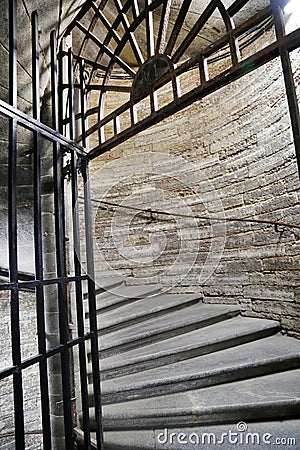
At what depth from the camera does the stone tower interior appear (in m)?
1.22

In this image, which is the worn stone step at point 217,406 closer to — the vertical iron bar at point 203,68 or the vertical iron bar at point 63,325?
the vertical iron bar at point 63,325

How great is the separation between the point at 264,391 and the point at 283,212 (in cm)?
123

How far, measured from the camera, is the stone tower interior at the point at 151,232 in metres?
1.22

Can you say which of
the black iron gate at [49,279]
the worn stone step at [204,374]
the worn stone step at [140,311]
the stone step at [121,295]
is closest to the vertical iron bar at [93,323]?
the black iron gate at [49,279]

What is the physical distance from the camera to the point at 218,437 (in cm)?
138

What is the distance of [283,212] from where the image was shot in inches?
91.7

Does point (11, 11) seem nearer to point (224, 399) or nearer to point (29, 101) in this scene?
point (29, 101)

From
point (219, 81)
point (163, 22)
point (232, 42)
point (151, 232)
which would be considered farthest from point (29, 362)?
point (151, 232)

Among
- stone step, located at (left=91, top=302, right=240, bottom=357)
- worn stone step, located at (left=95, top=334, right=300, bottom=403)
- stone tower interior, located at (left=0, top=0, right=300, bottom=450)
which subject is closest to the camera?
stone tower interior, located at (left=0, top=0, right=300, bottom=450)

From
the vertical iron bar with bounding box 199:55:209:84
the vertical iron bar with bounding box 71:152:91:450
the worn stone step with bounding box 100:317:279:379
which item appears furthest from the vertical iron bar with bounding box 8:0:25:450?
the worn stone step with bounding box 100:317:279:379

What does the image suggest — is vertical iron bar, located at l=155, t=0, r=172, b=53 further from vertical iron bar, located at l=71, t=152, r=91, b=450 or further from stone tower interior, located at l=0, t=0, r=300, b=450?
vertical iron bar, located at l=71, t=152, r=91, b=450

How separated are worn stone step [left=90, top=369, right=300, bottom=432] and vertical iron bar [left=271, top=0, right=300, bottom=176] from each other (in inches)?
42.1

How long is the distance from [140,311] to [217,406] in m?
1.11

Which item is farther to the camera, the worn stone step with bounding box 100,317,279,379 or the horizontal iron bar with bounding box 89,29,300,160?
the worn stone step with bounding box 100,317,279,379
